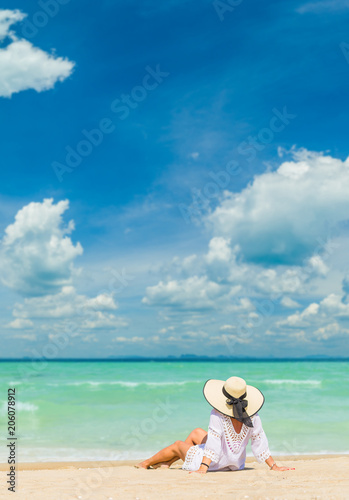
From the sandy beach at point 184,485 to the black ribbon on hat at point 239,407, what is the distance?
0.64m

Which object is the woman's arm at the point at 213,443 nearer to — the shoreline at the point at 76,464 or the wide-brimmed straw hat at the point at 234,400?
the wide-brimmed straw hat at the point at 234,400

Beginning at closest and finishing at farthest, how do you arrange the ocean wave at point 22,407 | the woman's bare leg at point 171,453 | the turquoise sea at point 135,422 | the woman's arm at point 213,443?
the woman's arm at point 213,443 < the woman's bare leg at point 171,453 < the turquoise sea at point 135,422 < the ocean wave at point 22,407

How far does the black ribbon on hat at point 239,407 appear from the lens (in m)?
5.12

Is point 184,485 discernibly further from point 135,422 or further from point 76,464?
point 135,422

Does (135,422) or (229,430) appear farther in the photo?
(135,422)

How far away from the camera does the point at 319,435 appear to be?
37.0 feet

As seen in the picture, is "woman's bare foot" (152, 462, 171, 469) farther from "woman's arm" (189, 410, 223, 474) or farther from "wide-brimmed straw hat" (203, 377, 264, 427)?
"wide-brimmed straw hat" (203, 377, 264, 427)

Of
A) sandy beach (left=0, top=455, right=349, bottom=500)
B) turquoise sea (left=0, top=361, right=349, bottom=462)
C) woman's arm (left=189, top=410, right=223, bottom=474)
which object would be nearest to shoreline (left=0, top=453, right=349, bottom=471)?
turquoise sea (left=0, top=361, right=349, bottom=462)

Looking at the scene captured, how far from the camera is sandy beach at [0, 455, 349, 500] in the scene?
15.4 ft

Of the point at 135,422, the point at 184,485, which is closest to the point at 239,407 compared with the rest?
the point at 184,485

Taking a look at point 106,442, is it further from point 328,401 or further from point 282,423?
point 328,401

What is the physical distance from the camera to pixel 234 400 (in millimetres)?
5180

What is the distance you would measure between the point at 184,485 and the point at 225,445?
0.65 meters

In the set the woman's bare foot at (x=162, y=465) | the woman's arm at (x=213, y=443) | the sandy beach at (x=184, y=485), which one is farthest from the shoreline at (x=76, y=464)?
the woman's arm at (x=213, y=443)
